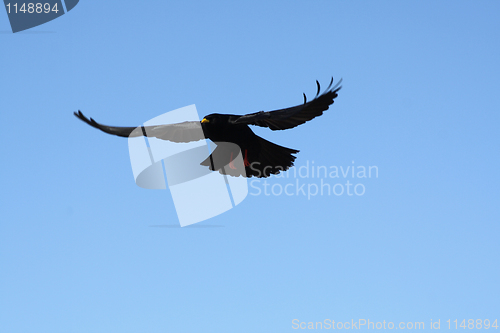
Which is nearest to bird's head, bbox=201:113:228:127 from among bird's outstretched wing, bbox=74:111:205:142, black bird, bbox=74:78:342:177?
black bird, bbox=74:78:342:177

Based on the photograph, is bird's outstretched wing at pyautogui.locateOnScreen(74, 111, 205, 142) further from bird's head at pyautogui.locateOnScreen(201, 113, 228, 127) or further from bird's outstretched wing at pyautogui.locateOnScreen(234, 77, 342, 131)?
bird's outstretched wing at pyautogui.locateOnScreen(234, 77, 342, 131)

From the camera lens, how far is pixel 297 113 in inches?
309

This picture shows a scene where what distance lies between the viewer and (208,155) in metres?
9.86

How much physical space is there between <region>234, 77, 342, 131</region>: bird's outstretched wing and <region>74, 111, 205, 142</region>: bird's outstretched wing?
4.33 ft

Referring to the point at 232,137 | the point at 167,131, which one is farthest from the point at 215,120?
the point at 167,131

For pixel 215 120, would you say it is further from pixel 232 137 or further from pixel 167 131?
pixel 167 131

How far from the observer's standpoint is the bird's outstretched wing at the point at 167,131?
8.91 metres

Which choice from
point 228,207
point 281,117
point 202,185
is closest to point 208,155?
point 202,185

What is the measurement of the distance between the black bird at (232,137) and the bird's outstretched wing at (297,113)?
16 millimetres

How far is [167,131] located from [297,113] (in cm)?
260

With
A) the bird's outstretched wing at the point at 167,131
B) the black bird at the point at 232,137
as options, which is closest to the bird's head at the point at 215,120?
the black bird at the point at 232,137

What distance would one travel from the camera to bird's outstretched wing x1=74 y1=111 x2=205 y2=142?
8.91 meters

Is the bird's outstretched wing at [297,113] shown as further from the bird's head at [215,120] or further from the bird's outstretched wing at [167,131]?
the bird's outstretched wing at [167,131]

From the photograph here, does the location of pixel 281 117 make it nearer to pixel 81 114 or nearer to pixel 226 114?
pixel 226 114
